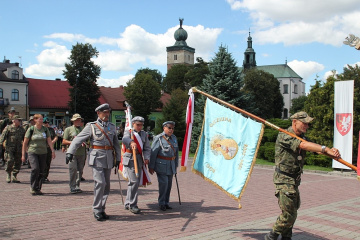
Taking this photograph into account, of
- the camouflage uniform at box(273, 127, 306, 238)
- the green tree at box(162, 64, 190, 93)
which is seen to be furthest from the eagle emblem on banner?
the green tree at box(162, 64, 190, 93)

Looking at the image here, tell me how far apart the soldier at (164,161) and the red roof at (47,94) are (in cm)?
5465

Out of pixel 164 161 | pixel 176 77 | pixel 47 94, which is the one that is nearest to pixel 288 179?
pixel 164 161

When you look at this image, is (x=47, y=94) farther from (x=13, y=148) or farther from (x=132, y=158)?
(x=132, y=158)

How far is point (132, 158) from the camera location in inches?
311

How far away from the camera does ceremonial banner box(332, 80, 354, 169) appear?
52.0 feet

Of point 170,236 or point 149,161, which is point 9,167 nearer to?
point 149,161

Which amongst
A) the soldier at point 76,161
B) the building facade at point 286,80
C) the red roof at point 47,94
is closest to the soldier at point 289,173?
the soldier at point 76,161

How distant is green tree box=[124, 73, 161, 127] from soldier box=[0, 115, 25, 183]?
1854 inches

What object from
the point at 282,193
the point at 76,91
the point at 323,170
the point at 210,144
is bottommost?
the point at 323,170

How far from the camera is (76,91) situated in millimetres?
54406

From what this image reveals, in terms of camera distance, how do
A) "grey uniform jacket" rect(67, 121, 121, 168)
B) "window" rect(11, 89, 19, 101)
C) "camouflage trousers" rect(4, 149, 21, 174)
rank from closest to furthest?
"grey uniform jacket" rect(67, 121, 121, 168), "camouflage trousers" rect(4, 149, 21, 174), "window" rect(11, 89, 19, 101)

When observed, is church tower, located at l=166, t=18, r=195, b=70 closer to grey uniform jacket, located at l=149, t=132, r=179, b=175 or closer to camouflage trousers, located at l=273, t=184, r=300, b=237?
grey uniform jacket, located at l=149, t=132, r=179, b=175

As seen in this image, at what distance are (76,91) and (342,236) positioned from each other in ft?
170

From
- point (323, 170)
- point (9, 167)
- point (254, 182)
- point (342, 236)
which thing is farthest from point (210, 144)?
point (323, 170)
